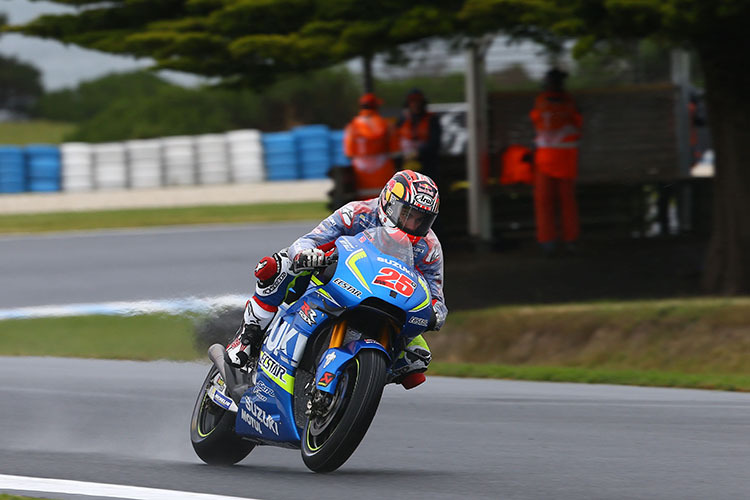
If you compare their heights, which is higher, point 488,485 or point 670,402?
point 488,485

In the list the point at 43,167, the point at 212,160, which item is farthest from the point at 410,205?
the point at 43,167

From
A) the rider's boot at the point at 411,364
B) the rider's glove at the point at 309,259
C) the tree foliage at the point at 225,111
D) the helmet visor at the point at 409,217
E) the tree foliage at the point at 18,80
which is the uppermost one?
the helmet visor at the point at 409,217

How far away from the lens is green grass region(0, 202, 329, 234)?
76.5 ft

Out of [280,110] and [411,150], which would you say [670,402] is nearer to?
[411,150]

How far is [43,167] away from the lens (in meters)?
28.7

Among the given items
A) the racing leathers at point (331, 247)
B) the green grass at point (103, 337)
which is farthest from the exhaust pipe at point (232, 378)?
the green grass at point (103, 337)

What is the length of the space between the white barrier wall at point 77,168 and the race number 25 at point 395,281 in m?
24.2

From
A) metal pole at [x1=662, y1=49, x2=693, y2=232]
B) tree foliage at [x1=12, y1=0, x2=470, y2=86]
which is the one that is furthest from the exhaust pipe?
metal pole at [x1=662, y1=49, x2=693, y2=232]

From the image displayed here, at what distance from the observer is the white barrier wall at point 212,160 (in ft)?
96.2

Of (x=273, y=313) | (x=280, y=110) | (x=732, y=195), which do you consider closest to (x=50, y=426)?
(x=273, y=313)

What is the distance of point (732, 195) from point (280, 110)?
86.3 feet

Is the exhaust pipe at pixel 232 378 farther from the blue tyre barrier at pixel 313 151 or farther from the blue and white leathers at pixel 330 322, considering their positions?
the blue tyre barrier at pixel 313 151

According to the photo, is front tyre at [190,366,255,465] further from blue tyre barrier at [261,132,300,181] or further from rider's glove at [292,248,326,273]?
blue tyre barrier at [261,132,300,181]

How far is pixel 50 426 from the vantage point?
7691 mm
